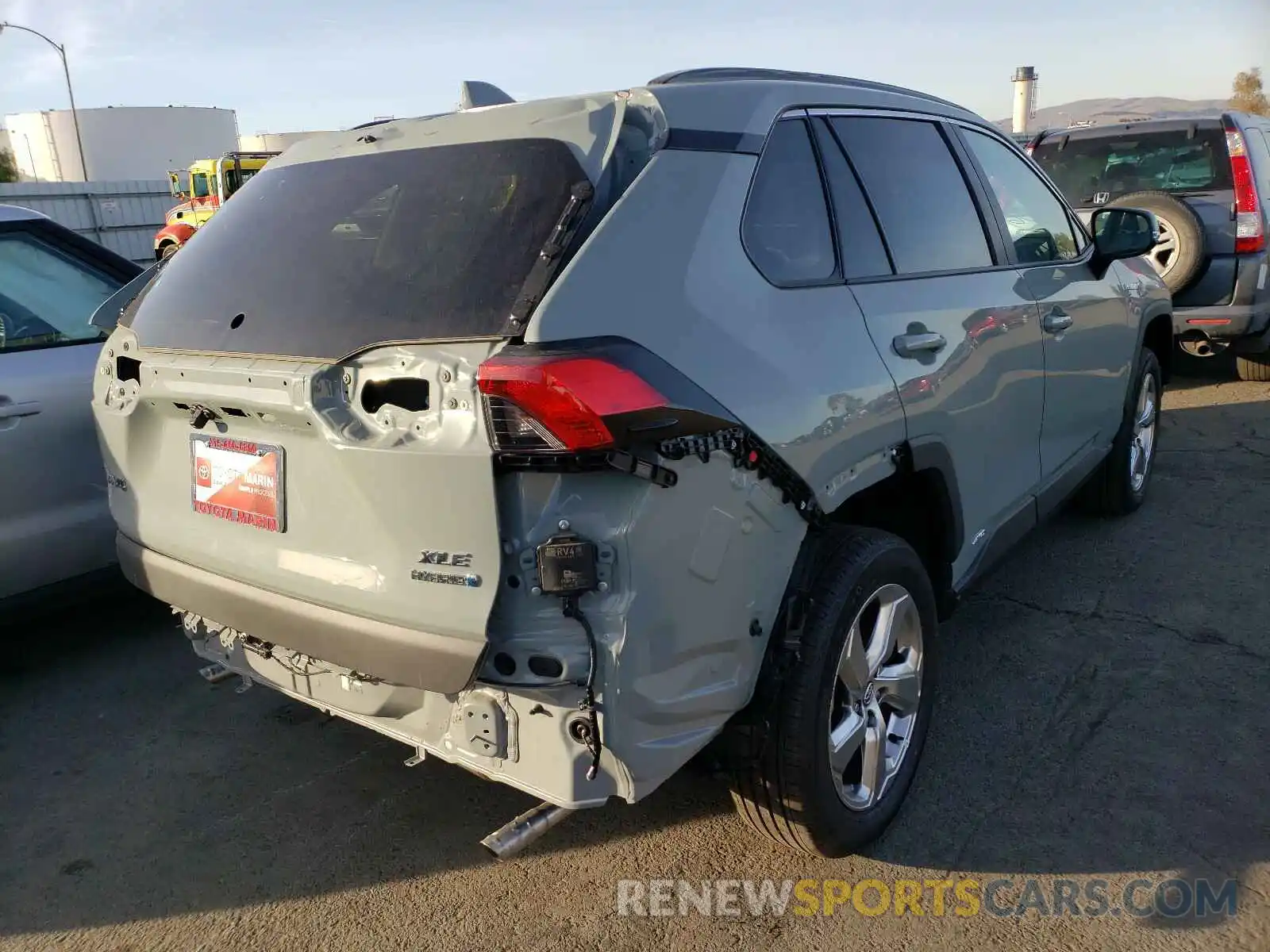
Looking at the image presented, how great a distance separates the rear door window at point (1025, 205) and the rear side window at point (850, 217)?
3.23 feet

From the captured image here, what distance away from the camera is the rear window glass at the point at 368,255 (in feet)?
6.86

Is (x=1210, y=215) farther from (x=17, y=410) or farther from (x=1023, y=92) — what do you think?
(x=1023, y=92)

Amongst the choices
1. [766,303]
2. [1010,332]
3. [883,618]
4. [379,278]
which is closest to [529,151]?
[379,278]

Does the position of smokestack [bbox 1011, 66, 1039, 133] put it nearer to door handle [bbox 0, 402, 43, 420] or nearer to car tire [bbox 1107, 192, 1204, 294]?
car tire [bbox 1107, 192, 1204, 294]

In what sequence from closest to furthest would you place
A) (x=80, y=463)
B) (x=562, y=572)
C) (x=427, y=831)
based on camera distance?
(x=562, y=572)
(x=427, y=831)
(x=80, y=463)

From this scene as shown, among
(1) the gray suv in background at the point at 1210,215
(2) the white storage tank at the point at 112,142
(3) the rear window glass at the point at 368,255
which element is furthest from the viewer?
(2) the white storage tank at the point at 112,142

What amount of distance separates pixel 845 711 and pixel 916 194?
64.0 inches

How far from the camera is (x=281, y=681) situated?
268 centimetres

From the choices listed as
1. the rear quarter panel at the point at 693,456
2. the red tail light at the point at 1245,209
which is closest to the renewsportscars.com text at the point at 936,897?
the rear quarter panel at the point at 693,456

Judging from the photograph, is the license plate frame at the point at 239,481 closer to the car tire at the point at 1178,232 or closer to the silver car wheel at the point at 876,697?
the silver car wheel at the point at 876,697

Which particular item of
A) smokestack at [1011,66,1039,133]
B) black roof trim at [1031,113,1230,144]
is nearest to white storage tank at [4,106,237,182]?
smokestack at [1011,66,1039,133]

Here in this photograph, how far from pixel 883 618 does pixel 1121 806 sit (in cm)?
91

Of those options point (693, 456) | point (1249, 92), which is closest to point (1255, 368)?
point (693, 456)

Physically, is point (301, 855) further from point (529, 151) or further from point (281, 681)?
point (529, 151)
